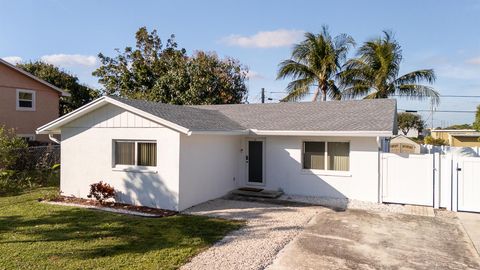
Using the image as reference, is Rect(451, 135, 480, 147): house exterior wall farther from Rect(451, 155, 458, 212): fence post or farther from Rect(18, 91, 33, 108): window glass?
Rect(18, 91, 33, 108): window glass

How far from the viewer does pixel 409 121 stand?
77.2 metres

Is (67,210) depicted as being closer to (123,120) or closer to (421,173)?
(123,120)

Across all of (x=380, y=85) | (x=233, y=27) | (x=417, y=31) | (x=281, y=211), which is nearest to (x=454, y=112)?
(x=380, y=85)

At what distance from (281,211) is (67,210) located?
6191 millimetres

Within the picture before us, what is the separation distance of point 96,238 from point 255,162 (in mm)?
7435

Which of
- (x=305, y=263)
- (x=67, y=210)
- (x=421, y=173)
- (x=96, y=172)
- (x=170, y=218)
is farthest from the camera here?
(x=96, y=172)

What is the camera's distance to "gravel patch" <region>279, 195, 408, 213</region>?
10688 mm

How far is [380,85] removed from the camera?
2284 cm

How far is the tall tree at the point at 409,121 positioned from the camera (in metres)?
76.2

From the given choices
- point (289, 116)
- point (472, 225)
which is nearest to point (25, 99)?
point (289, 116)

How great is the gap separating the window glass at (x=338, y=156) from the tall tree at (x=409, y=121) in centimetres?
7039

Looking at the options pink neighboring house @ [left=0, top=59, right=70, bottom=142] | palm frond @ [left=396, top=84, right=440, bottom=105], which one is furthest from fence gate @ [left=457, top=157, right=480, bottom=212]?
pink neighboring house @ [left=0, top=59, right=70, bottom=142]

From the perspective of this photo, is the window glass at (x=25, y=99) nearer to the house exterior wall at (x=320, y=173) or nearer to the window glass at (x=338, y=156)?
→ the house exterior wall at (x=320, y=173)

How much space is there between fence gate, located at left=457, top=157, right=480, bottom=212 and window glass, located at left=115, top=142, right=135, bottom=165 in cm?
990
